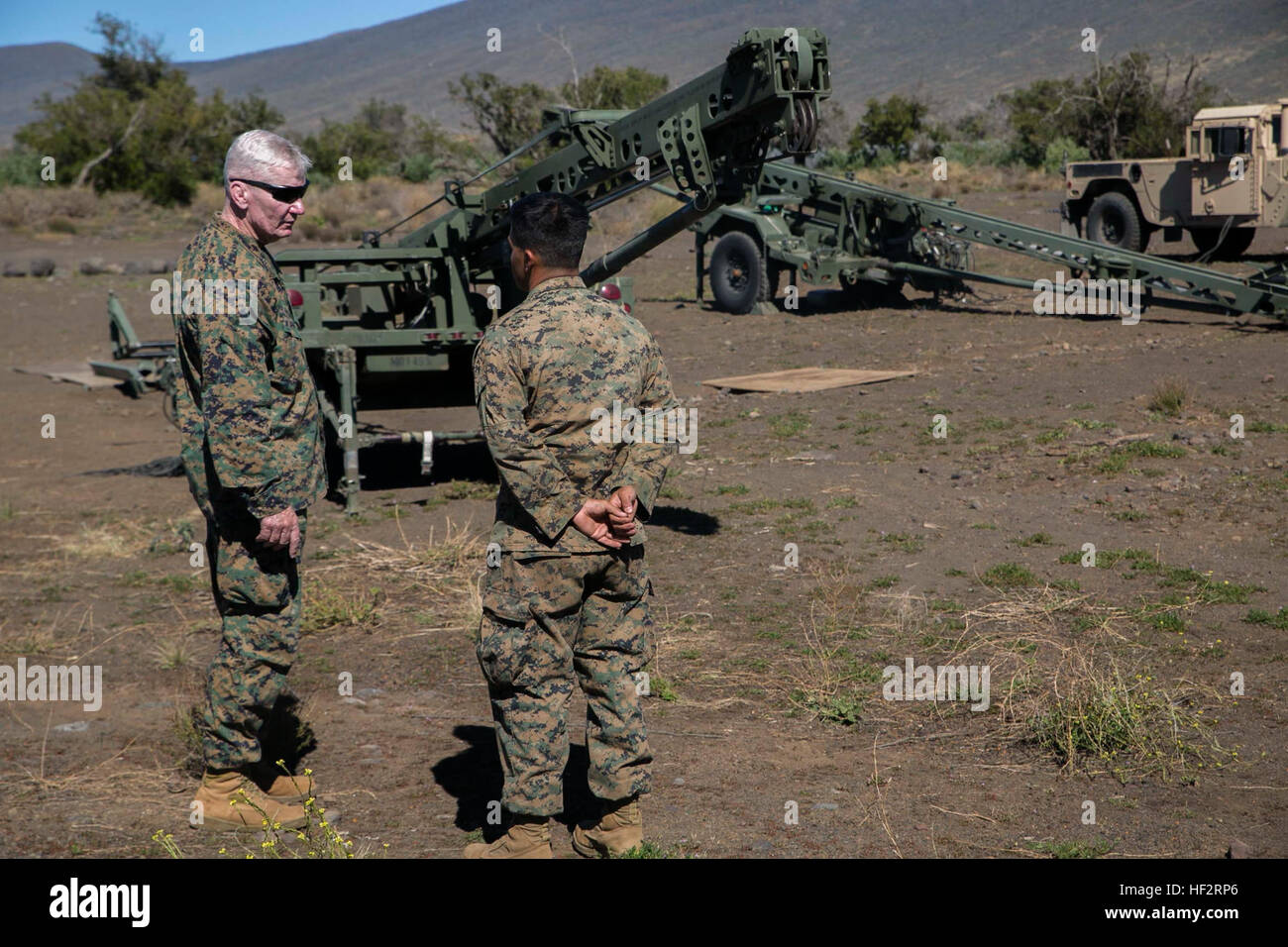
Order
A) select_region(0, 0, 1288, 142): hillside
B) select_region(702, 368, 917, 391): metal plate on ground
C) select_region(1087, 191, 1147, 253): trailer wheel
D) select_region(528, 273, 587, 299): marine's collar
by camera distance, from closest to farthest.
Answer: select_region(528, 273, 587, 299): marine's collar
select_region(702, 368, 917, 391): metal plate on ground
select_region(1087, 191, 1147, 253): trailer wheel
select_region(0, 0, 1288, 142): hillside

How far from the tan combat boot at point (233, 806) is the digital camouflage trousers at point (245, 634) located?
5cm

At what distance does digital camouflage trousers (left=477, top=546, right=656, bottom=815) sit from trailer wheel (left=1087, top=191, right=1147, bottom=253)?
1618cm

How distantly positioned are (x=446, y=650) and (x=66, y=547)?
3.08 metres

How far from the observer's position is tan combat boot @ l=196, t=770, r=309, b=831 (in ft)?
12.5

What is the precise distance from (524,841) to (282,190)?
1.95 m

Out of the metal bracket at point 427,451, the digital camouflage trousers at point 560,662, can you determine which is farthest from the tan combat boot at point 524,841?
the metal bracket at point 427,451

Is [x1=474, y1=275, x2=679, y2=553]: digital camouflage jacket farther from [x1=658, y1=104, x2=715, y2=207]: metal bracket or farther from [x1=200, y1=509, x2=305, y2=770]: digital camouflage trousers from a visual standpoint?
[x1=658, y1=104, x2=715, y2=207]: metal bracket

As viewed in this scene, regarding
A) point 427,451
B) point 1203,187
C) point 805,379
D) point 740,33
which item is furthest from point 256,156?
point 740,33

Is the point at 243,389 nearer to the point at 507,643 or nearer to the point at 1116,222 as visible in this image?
the point at 507,643

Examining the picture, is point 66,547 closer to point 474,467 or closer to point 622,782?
point 474,467

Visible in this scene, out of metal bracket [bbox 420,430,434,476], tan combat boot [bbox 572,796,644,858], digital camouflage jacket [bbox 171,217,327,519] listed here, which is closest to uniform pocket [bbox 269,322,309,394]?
digital camouflage jacket [bbox 171,217,327,519]

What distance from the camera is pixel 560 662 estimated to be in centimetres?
341

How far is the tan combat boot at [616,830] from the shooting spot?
11.5 feet

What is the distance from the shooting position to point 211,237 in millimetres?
3660
